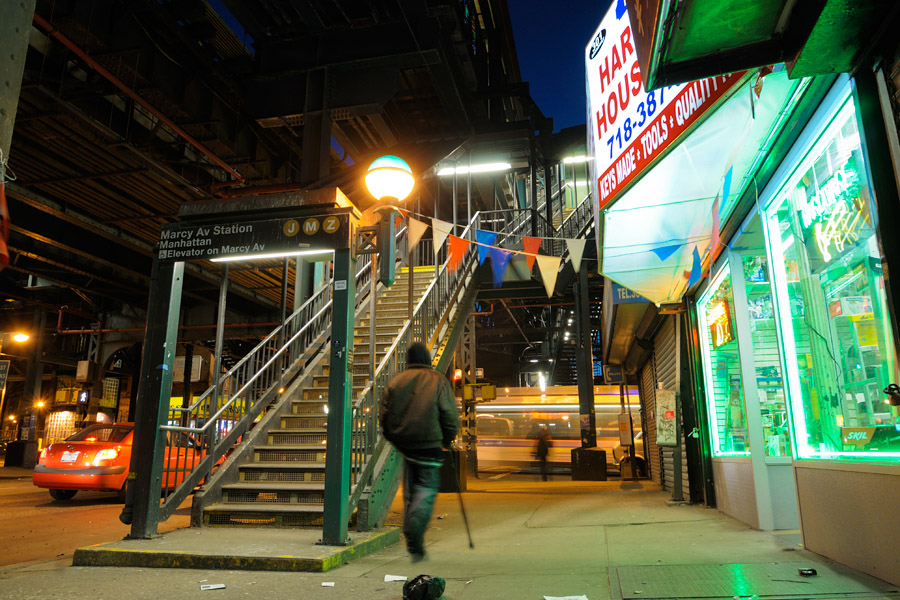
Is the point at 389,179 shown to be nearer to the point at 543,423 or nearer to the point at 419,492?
the point at 419,492

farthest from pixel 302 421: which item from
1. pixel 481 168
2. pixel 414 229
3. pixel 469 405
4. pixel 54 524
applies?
pixel 481 168

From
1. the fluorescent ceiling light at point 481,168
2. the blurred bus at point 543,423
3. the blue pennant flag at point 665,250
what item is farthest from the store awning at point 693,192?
the blurred bus at point 543,423

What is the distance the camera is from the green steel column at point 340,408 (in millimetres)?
5648

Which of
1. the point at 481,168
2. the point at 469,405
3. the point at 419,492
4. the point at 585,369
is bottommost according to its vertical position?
the point at 419,492

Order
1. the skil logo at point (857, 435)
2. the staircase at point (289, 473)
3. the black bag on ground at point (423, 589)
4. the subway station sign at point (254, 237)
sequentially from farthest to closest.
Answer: the staircase at point (289, 473)
the subway station sign at point (254, 237)
the skil logo at point (857, 435)
the black bag on ground at point (423, 589)

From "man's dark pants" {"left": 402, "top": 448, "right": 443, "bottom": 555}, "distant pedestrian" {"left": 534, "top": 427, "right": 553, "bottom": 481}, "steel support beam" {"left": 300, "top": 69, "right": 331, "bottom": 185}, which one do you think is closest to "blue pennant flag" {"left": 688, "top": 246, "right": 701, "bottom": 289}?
"man's dark pants" {"left": 402, "top": 448, "right": 443, "bottom": 555}

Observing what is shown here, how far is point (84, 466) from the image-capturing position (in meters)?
10.8

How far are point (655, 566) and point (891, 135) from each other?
3542mm

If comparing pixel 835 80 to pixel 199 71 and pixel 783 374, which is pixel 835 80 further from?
pixel 199 71

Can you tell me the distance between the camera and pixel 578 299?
58.5 feet

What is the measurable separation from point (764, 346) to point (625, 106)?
11.4ft

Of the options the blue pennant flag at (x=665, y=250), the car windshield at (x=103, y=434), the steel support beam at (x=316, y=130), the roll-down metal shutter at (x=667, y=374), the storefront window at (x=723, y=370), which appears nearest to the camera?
the blue pennant flag at (x=665, y=250)

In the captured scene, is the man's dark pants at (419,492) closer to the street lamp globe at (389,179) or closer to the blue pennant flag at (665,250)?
the street lamp globe at (389,179)

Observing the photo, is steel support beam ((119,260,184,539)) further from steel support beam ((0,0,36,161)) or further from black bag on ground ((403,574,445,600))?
black bag on ground ((403,574,445,600))
